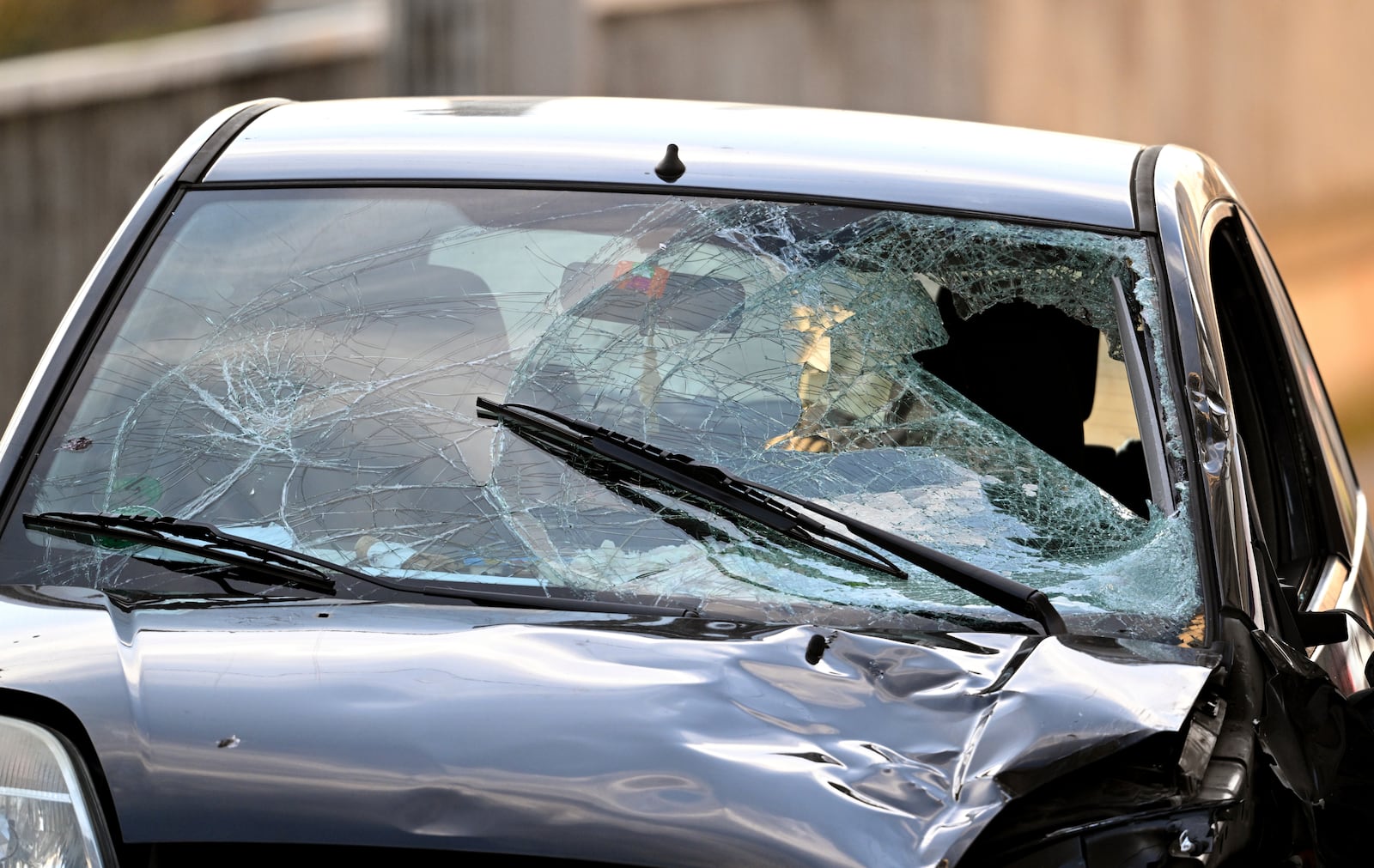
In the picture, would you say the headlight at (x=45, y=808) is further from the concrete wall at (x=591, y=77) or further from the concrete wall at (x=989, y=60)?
the concrete wall at (x=989, y=60)

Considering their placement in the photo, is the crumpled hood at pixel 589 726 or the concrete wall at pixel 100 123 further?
the concrete wall at pixel 100 123

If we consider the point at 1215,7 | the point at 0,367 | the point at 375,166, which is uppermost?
the point at 1215,7

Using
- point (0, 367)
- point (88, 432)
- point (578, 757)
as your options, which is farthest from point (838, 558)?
point (0, 367)

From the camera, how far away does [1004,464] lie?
7.71ft

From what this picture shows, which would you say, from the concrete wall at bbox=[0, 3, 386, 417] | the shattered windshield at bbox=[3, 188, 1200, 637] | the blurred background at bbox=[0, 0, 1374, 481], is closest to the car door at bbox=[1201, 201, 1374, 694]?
the shattered windshield at bbox=[3, 188, 1200, 637]

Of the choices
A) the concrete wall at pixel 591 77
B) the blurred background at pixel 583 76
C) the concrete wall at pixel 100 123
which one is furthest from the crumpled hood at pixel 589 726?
the concrete wall at pixel 100 123

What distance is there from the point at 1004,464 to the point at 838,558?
346mm

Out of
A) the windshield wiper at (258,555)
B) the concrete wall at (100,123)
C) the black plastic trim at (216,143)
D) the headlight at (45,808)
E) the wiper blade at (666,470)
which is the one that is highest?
the concrete wall at (100,123)

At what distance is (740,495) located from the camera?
86.8 inches

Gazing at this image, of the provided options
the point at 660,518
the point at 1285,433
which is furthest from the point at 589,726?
the point at 1285,433

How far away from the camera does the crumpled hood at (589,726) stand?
1672 mm

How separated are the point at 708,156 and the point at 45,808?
1.38 metres

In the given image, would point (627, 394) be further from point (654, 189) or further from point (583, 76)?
point (583, 76)

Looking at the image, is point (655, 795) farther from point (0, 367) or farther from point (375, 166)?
point (0, 367)
